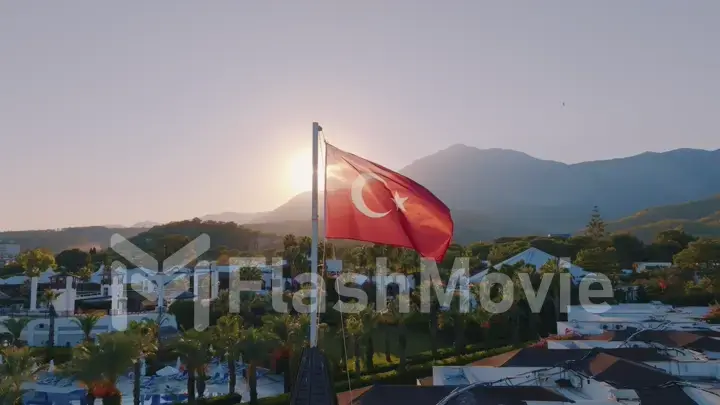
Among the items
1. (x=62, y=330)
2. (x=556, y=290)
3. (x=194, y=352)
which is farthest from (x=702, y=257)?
(x=62, y=330)

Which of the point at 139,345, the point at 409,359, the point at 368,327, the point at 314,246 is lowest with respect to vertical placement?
the point at 409,359

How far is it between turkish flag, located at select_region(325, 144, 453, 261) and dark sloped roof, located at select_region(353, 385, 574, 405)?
9.11 metres

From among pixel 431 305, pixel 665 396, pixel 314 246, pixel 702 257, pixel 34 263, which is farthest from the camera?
pixel 702 257

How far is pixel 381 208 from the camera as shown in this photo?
9172 millimetres

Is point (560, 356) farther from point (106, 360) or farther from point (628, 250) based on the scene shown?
point (628, 250)

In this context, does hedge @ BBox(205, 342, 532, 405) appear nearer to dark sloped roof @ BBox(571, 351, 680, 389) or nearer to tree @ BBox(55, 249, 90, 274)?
dark sloped roof @ BBox(571, 351, 680, 389)

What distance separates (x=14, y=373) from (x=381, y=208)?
56.2ft

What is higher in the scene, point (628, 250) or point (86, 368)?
point (628, 250)

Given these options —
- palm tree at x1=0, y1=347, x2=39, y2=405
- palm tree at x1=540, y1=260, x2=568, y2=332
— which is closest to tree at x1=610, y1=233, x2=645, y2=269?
palm tree at x1=540, y1=260, x2=568, y2=332

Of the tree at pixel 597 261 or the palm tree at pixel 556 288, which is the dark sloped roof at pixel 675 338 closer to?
the palm tree at pixel 556 288

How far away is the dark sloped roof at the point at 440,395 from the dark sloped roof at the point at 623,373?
6.98 feet

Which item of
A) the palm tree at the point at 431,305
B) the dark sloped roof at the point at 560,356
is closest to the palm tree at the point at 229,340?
the dark sloped roof at the point at 560,356

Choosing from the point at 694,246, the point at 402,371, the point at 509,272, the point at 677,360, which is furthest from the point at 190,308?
the point at 694,246

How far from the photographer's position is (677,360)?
2173 centimetres
